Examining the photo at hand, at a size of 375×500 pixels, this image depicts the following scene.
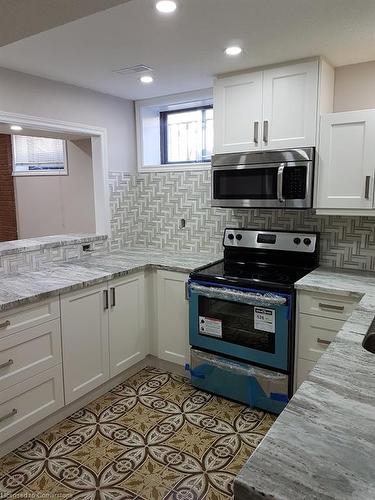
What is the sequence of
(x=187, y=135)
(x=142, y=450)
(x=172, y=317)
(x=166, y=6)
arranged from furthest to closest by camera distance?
1. (x=187, y=135)
2. (x=172, y=317)
3. (x=142, y=450)
4. (x=166, y=6)

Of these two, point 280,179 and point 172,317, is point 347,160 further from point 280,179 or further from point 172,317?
point 172,317

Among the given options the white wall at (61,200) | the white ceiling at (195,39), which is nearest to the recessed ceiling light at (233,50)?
the white ceiling at (195,39)

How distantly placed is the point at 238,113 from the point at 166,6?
1.15 meters

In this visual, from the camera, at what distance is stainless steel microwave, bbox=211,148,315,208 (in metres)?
2.52

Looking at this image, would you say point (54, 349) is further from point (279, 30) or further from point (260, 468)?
point (279, 30)

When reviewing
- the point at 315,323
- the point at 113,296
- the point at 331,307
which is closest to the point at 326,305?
the point at 331,307

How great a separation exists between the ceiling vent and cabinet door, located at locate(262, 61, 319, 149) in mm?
824

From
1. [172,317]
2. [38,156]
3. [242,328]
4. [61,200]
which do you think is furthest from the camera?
[38,156]

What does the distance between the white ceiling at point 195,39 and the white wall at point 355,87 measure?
0.28 feet

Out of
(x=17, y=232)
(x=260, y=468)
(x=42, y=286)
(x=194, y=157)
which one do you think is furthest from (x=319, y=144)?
(x=17, y=232)

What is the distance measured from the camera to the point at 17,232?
519 cm

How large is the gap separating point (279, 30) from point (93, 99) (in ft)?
5.77

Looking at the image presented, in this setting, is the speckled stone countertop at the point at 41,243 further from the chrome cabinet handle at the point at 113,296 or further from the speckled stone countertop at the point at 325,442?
the speckled stone countertop at the point at 325,442

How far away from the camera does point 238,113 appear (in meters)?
2.76
